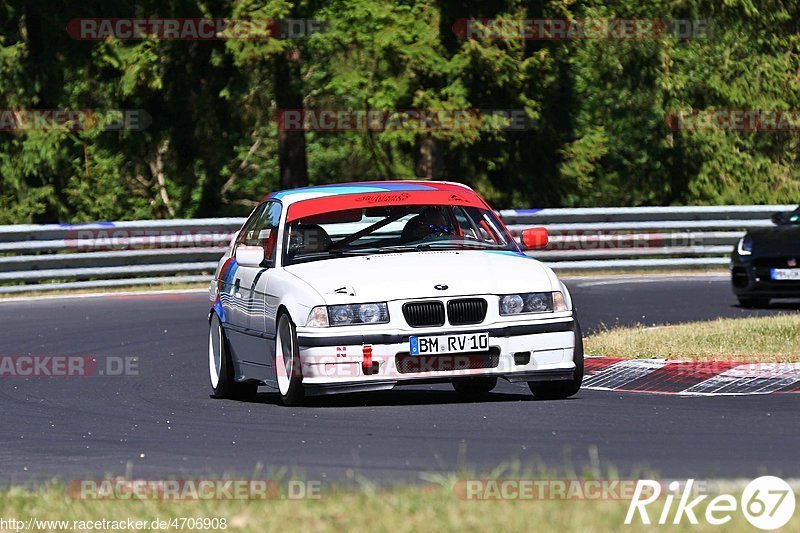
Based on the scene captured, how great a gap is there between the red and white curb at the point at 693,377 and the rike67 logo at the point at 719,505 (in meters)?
4.72

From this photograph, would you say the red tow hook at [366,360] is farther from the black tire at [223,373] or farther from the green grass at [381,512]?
the green grass at [381,512]

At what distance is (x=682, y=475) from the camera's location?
25.0 ft

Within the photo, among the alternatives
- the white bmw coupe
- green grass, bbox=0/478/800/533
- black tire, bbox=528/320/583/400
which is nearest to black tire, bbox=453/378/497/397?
the white bmw coupe

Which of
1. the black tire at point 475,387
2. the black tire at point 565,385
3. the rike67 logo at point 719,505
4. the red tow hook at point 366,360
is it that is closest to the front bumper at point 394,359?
the red tow hook at point 366,360

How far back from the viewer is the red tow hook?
35.1 feet

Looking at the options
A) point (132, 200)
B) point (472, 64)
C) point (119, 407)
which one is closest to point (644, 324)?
point (119, 407)

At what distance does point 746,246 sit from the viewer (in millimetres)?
20281

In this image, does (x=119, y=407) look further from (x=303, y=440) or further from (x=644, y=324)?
(x=644, y=324)

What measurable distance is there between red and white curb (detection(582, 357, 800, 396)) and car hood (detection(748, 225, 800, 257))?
23.0 ft

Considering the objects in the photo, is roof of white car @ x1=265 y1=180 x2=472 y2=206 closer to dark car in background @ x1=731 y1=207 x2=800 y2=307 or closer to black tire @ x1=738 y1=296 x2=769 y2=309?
dark car in background @ x1=731 y1=207 x2=800 y2=307

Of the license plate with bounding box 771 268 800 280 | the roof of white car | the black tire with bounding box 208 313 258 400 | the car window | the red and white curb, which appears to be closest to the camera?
the red and white curb

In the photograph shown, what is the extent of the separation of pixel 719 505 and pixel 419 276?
458 cm

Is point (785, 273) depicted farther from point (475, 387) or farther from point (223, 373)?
point (223, 373)

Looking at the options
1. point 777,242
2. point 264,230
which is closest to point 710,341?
point 264,230
